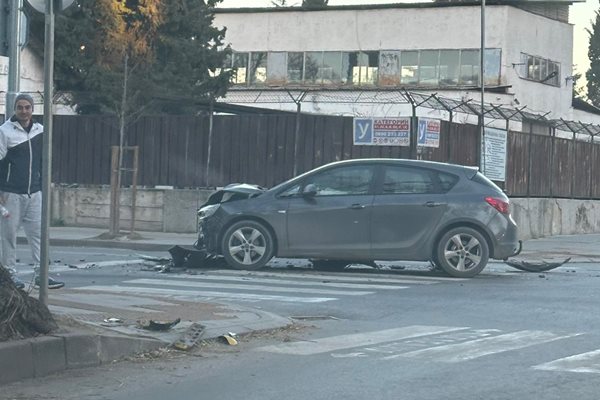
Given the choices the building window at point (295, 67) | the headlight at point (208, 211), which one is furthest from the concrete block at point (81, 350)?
the building window at point (295, 67)

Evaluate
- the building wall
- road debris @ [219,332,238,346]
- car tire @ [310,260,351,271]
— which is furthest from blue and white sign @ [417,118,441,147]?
the building wall

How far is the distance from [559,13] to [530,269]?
37649mm

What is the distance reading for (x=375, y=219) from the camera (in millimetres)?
15758

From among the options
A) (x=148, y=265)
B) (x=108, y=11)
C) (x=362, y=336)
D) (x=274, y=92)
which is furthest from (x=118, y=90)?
(x=274, y=92)

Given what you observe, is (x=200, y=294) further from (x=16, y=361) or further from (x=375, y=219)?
(x=16, y=361)

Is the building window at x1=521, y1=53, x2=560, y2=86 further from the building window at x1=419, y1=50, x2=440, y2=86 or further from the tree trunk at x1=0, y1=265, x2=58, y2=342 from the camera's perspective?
the tree trunk at x1=0, y1=265, x2=58, y2=342

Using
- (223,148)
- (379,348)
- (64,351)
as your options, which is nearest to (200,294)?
(379,348)

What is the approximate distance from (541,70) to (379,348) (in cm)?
4336

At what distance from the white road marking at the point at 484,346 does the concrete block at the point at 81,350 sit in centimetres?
221

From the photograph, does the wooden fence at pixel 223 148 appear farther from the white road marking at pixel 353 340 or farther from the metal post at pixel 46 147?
the metal post at pixel 46 147

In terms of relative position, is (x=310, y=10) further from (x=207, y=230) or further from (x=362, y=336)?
(x=362, y=336)

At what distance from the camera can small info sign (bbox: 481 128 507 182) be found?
86.1 ft

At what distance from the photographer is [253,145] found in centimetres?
2550

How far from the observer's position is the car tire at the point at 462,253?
15688 mm
